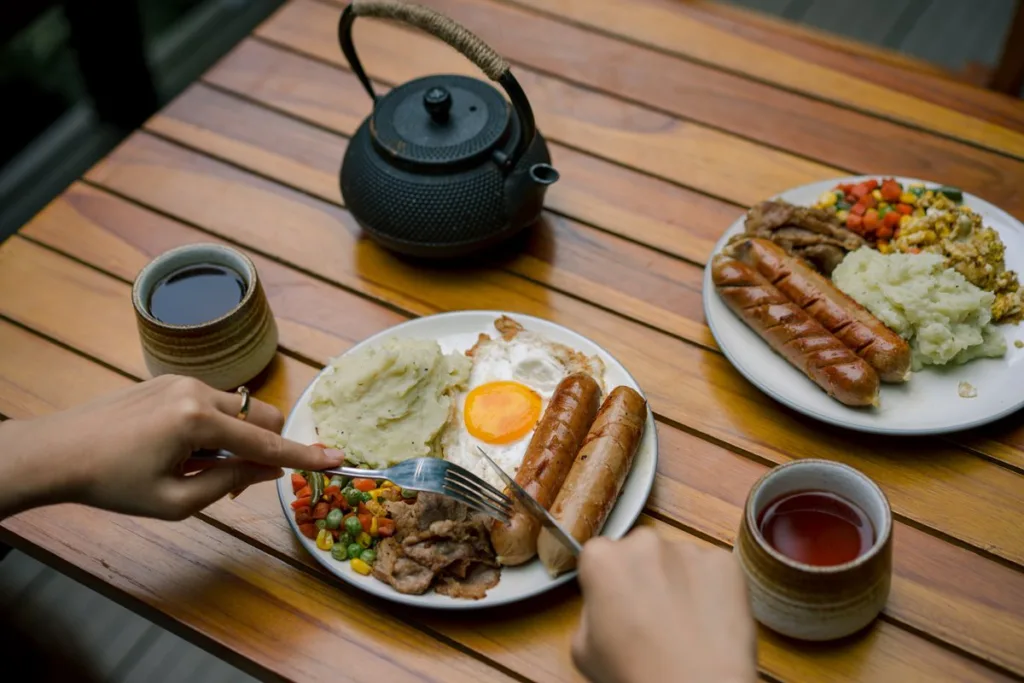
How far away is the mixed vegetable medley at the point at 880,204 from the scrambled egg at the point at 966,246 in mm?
18

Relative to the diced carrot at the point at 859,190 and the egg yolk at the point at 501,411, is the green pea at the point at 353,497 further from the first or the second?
the diced carrot at the point at 859,190

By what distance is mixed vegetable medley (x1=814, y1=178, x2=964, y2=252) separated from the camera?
236 cm

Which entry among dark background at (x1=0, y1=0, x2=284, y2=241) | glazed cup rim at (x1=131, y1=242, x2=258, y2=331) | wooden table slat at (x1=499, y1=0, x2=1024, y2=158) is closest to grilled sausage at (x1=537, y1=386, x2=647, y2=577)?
glazed cup rim at (x1=131, y1=242, x2=258, y2=331)

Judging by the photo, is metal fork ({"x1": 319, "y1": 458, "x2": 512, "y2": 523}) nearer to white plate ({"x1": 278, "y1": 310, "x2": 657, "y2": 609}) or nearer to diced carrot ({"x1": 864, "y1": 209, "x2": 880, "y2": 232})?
white plate ({"x1": 278, "y1": 310, "x2": 657, "y2": 609})

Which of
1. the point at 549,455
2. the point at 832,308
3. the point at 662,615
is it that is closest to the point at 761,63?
the point at 832,308

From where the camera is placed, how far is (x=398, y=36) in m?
3.08

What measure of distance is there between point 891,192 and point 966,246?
25 cm

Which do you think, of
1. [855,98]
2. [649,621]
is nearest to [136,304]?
[649,621]

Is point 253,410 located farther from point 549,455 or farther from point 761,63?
point 761,63

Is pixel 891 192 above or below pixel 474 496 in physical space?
above

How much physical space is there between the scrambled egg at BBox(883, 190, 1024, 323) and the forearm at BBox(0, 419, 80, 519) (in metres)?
1.82

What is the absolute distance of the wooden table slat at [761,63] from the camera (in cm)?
272

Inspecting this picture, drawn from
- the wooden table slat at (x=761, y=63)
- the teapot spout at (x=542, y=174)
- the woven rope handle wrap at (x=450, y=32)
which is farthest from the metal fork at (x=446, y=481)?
the wooden table slat at (x=761, y=63)

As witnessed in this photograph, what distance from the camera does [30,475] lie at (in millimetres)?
1723
